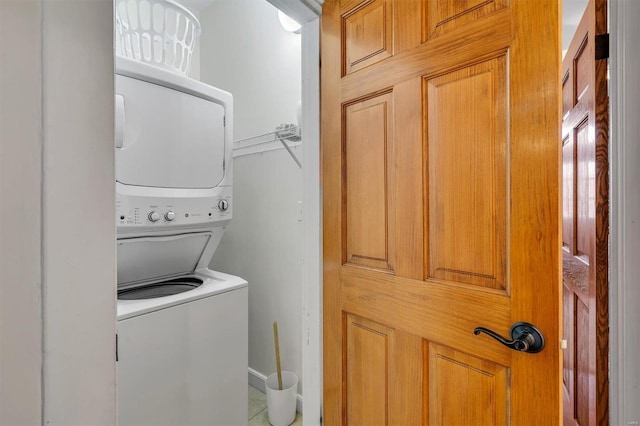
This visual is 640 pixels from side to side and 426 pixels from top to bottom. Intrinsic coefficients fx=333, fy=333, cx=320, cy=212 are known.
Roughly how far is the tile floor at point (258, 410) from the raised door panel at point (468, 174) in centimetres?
162

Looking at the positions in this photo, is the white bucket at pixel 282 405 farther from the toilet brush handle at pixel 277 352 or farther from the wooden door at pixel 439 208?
the wooden door at pixel 439 208

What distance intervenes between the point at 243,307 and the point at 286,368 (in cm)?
61

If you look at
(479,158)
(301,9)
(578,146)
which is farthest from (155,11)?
(578,146)

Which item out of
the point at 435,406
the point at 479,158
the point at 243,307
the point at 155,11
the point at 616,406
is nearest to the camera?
the point at 616,406

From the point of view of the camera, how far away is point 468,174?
2.95 feet

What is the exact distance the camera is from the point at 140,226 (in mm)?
1549

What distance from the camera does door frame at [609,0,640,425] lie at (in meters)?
0.74

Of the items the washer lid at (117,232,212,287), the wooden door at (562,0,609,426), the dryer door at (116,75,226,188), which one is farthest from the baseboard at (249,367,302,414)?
the wooden door at (562,0,609,426)

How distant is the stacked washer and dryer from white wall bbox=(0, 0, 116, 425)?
85 centimetres

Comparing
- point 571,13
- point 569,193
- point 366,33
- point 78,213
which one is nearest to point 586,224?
point 569,193

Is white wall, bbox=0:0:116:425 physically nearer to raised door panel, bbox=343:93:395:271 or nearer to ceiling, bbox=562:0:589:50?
raised door panel, bbox=343:93:395:271

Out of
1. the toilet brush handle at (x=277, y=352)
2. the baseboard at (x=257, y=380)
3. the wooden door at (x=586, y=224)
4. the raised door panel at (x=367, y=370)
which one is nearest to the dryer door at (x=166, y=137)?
the toilet brush handle at (x=277, y=352)

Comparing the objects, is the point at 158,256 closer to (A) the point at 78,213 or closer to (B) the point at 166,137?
(B) the point at 166,137

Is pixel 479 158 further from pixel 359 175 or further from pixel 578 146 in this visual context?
pixel 578 146
